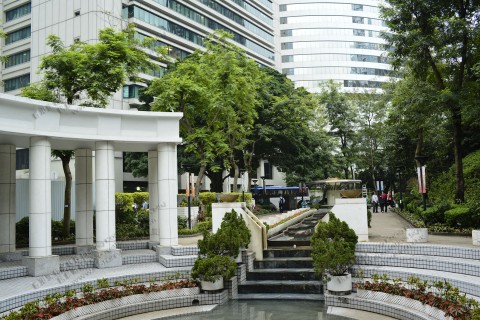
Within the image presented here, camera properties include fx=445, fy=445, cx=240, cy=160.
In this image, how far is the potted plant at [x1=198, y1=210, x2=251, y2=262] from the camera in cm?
1245

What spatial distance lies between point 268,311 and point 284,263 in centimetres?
300

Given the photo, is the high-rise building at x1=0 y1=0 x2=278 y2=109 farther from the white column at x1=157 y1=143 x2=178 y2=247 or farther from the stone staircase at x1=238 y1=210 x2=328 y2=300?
the stone staircase at x1=238 y1=210 x2=328 y2=300

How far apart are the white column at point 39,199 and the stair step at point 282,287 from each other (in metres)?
5.79

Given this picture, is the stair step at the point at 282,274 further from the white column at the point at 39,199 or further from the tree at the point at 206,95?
the tree at the point at 206,95

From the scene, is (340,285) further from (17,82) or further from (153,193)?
(17,82)

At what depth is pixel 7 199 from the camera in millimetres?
13961

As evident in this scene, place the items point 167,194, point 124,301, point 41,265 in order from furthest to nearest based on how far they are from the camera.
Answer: point 167,194 → point 41,265 → point 124,301

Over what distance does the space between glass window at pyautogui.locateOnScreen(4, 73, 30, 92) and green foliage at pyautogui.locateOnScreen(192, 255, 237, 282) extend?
4253 centimetres

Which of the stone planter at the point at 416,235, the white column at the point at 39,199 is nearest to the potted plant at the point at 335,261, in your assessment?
the stone planter at the point at 416,235

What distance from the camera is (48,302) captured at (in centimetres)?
931

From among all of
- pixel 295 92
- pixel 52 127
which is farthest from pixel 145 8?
pixel 52 127

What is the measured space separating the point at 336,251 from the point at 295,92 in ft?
100

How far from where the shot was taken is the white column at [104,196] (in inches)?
549

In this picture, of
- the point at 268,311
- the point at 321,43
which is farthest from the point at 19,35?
the point at 321,43
